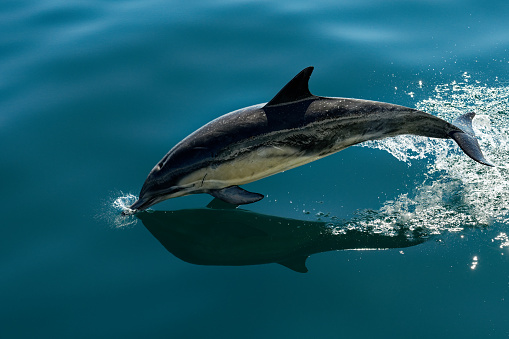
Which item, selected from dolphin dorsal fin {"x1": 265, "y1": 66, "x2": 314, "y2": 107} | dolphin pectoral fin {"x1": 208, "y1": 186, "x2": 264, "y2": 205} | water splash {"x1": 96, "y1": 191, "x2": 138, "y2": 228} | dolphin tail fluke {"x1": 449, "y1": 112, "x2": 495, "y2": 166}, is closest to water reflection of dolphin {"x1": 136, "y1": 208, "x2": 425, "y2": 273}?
water splash {"x1": 96, "y1": 191, "x2": 138, "y2": 228}

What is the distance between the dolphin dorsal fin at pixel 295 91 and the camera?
22.9 feet

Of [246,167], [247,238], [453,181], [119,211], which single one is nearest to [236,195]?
[246,167]

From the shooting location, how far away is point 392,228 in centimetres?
713

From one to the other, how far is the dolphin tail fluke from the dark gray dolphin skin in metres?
0.01

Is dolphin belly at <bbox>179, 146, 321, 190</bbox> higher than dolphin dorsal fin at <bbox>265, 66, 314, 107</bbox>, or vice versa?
dolphin dorsal fin at <bbox>265, 66, 314, 107</bbox>

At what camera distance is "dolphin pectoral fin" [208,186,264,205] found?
273 inches

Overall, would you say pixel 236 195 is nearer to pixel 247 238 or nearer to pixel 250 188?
pixel 247 238

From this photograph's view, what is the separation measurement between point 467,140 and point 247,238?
331 cm

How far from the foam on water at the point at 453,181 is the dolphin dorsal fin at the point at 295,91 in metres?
1.81

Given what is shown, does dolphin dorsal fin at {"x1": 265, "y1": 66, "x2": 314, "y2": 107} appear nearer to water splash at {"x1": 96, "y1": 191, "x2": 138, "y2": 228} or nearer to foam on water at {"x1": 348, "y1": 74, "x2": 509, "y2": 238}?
foam on water at {"x1": 348, "y1": 74, "x2": 509, "y2": 238}

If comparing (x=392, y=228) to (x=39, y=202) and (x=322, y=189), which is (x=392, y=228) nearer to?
(x=322, y=189)

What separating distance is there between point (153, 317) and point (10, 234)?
2.70m

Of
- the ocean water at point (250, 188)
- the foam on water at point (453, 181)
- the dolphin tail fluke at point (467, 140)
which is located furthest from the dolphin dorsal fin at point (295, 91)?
the dolphin tail fluke at point (467, 140)

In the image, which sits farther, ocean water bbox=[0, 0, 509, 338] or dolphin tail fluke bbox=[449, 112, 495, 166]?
dolphin tail fluke bbox=[449, 112, 495, 166]
